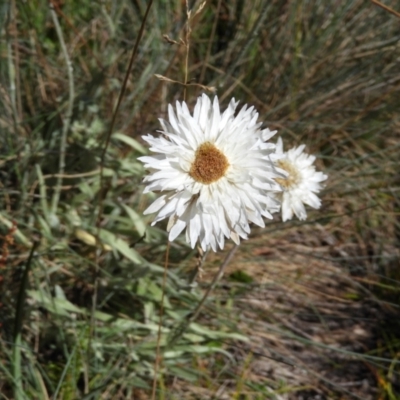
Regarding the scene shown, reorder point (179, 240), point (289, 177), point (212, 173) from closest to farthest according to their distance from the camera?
point (212, 173)
point (289, 177)
point (179, 240)

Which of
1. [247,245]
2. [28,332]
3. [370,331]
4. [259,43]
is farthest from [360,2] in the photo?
[28,332]

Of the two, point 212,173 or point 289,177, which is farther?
point 289,177

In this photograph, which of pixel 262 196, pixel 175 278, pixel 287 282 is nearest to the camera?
pixel 262 196

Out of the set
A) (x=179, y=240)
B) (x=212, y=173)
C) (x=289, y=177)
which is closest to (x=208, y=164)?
(x=212, y=173)

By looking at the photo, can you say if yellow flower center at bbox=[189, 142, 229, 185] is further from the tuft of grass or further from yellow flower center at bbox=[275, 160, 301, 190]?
the tuft of grass

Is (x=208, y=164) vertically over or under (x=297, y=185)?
under

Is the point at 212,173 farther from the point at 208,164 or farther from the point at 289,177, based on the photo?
the point at 289,177

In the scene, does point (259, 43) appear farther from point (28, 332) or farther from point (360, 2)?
point (28, 332)
